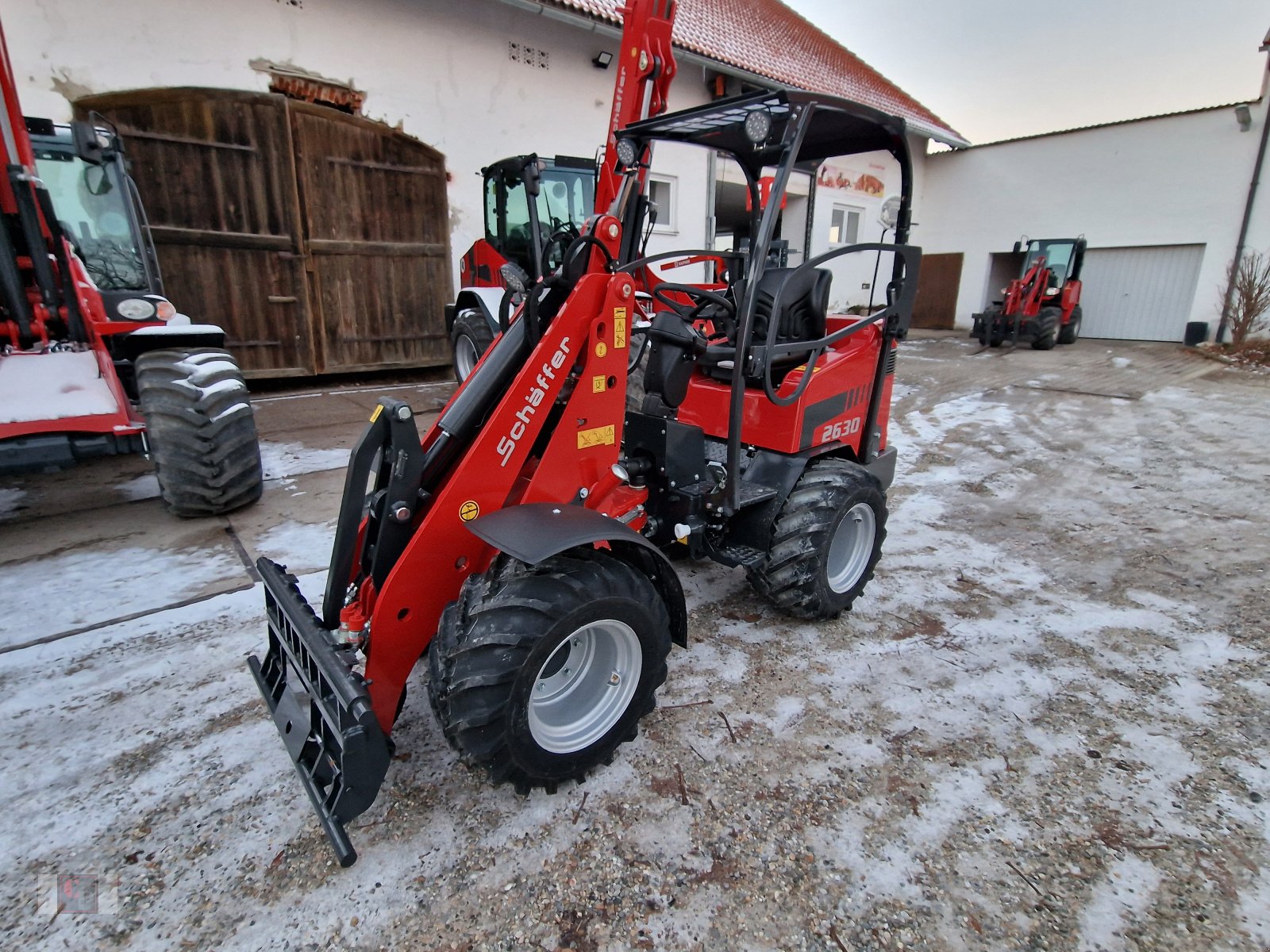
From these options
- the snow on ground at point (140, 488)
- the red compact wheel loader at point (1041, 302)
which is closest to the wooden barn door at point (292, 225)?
the snow on ground at point (140, 488)

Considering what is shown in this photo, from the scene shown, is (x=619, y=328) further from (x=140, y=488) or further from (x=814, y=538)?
(x=140, y=488)

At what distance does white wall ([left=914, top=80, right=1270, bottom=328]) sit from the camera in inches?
521

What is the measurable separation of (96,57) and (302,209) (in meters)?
2.15

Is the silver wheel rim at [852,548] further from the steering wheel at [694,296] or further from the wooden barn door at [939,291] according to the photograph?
the wooden barn door at [939,291]

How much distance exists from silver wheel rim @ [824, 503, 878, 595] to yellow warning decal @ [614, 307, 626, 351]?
4.97 ft

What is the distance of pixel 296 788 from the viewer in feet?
→ 6.80

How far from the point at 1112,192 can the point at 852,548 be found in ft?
53.3

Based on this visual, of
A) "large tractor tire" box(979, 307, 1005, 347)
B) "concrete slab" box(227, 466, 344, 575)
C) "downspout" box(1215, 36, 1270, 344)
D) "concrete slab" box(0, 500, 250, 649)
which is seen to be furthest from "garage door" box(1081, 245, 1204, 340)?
"concrete slab" box(0, 500, 250, 649)

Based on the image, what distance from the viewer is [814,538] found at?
2.85 meters

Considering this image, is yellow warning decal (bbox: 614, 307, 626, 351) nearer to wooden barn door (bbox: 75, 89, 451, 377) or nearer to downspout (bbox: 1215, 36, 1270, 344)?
wooden barn door (bbox: 75, 89, 451, 377)

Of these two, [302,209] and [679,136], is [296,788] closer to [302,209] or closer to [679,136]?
[679,136]

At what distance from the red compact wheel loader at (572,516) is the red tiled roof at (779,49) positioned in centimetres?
786

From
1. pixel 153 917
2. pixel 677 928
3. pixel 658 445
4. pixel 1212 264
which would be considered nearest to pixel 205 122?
pixel 658 445

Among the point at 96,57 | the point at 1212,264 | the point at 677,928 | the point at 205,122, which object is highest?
the point at 96,57
